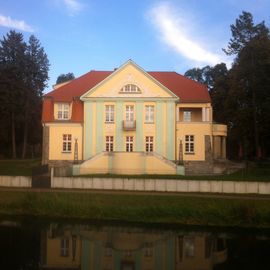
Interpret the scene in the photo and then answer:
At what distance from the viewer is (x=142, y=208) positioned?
100 feet

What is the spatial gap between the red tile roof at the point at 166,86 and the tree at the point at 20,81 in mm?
14877

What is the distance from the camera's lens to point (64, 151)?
4972 cm

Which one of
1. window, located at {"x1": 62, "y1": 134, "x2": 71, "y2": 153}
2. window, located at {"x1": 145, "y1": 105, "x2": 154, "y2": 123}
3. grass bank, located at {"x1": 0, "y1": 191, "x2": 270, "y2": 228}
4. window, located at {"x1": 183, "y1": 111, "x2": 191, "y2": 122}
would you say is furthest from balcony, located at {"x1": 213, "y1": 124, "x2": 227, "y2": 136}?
grass bank, located at {"x1": 0, "y1": 191, "x2": 270, "y2": 228}

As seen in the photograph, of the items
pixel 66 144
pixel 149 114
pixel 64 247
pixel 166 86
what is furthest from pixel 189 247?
pixel 166 86

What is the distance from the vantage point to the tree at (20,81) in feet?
217

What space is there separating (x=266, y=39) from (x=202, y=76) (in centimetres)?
2970

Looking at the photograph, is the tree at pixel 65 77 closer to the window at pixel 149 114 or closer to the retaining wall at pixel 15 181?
the window at pixel 149 114

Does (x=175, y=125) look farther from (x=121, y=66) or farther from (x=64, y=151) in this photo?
(x=64, y=151)

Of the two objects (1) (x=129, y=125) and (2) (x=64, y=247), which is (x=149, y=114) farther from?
(2) (x=64, y=247)

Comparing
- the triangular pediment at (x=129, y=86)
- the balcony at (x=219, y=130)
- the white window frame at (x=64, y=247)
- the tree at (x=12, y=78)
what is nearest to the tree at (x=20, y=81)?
the tree at (x=12, y=78)

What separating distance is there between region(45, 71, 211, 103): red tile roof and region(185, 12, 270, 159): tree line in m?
6.35

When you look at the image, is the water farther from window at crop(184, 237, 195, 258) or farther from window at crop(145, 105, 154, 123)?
window at crop(145, 105, 154, 123)

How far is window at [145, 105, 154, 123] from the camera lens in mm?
49562

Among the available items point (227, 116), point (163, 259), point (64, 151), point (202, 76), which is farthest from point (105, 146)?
point (202, 76)
